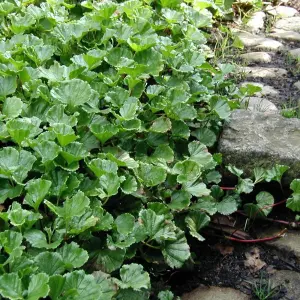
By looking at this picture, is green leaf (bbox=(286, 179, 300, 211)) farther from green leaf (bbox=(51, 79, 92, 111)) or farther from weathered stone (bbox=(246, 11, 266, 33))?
weathered stone (bbox=(246, 11, 266, 33))

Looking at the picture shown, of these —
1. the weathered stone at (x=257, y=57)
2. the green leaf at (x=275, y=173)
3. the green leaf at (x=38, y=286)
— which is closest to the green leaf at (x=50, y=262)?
the green leaf at (x=38, y=286)

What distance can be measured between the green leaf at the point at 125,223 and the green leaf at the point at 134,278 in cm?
12

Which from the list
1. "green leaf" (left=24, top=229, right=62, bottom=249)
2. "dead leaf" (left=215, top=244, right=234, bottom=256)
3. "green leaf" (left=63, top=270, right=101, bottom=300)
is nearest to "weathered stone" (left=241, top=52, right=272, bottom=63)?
"dead leaf" (left=215, top=244, right=234, bottom=256)

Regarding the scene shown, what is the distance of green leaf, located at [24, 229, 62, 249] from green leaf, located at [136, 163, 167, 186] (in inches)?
18.6

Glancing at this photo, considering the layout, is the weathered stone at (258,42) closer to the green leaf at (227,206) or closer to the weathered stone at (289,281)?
the green leaf at (227,206)

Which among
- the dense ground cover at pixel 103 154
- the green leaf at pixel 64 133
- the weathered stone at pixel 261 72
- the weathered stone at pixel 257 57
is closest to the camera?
the dense ground cover at pixel 103 154

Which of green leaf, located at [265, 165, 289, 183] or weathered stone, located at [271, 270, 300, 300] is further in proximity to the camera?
green leaf, located at [265, 165, 289, 183]

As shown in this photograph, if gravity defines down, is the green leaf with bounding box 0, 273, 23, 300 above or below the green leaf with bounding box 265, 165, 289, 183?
above

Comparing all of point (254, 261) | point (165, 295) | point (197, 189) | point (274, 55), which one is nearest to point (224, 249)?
point (254, 261)

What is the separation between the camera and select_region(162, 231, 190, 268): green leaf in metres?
1.90

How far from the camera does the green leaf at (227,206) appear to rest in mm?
2209

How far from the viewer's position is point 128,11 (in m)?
2.99

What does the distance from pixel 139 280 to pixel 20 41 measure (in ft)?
4.80

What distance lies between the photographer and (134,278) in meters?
1.67
